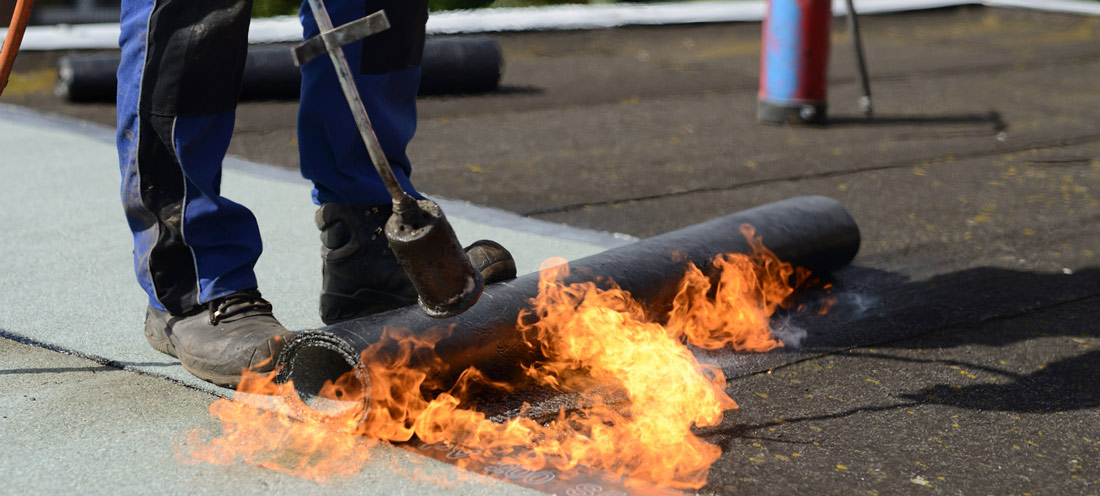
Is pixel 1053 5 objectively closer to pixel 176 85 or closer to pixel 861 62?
pixel 861 62

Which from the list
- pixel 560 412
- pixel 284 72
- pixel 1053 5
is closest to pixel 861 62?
pixel 284 72

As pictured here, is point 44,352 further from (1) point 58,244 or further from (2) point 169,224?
(1) point 58,244

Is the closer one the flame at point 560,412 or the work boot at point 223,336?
the flame at point 560,412

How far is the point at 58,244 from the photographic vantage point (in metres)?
3.88

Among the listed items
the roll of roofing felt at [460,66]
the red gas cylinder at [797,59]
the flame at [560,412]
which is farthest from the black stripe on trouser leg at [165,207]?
the roll of roofing felt at [460,66]

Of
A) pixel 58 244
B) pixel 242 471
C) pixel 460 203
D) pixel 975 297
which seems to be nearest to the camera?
pixel 242 471

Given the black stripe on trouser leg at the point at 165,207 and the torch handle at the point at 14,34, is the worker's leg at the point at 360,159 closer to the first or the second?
the black stripe on trouser leg at the point at 165,207

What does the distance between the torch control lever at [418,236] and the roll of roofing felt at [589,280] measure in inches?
11.6

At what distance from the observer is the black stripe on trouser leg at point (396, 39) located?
295 cm

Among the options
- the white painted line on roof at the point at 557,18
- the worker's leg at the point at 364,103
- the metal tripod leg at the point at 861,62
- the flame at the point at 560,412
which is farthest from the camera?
the white painted line on roof at the point at 557,18

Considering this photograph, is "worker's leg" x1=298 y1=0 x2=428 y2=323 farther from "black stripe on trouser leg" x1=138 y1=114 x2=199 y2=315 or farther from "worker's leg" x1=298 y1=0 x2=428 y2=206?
"black stripe on trouser leg" x1=138 y1=114 x2=199 y2=315

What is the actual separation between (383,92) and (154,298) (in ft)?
2.48

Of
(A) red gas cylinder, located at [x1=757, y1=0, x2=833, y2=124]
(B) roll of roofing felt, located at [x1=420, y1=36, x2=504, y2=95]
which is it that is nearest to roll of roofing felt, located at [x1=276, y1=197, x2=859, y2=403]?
(A) red gas cylinder, located at [x1=757, y1=0, x2=833, y2=124]

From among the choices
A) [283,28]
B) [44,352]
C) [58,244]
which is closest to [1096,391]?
[44,352]
